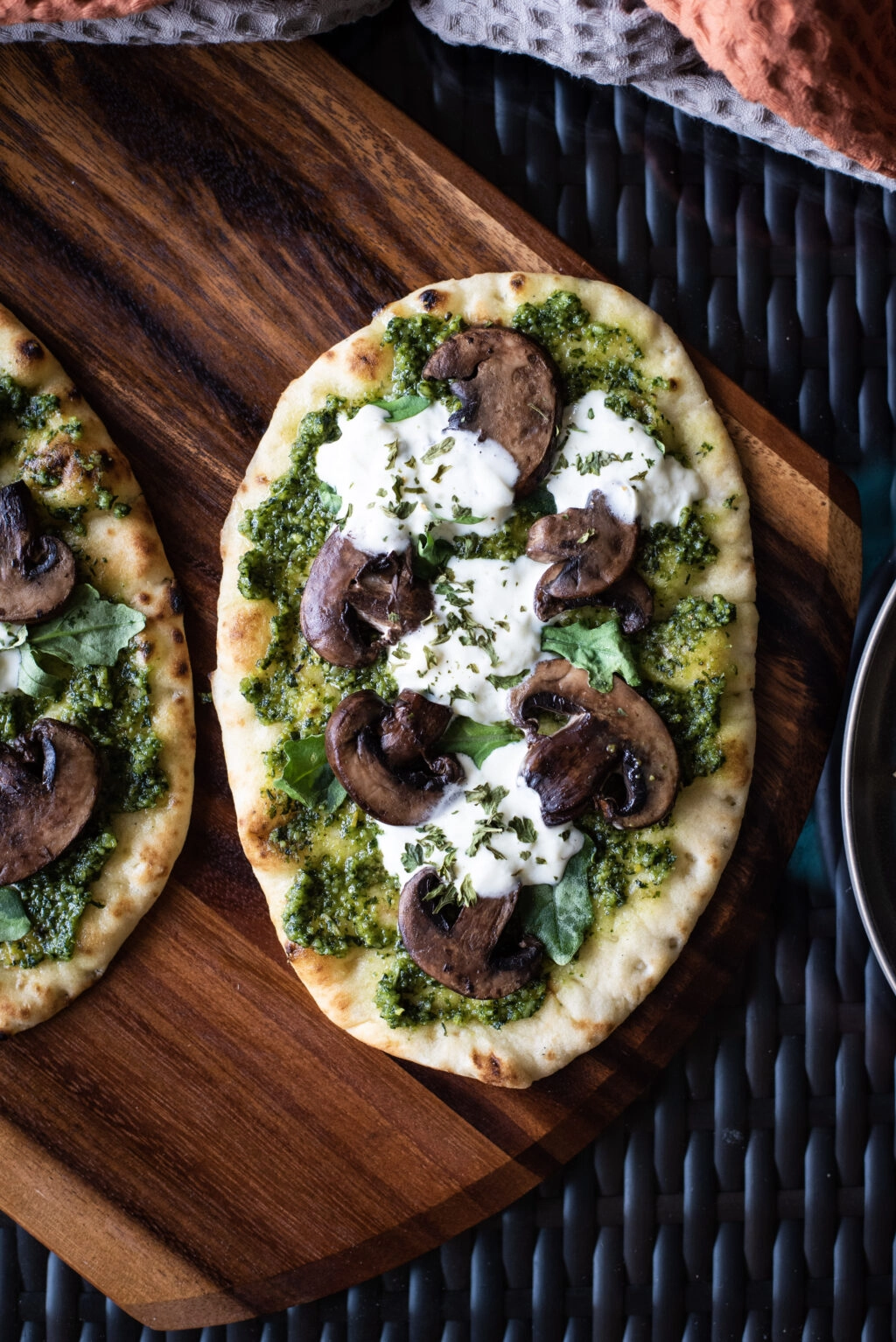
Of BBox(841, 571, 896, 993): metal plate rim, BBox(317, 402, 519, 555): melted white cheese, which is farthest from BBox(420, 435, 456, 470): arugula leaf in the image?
BBox(841, 571, 896, 993): metal plate rim

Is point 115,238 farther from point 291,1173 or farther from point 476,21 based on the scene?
point 291,1173

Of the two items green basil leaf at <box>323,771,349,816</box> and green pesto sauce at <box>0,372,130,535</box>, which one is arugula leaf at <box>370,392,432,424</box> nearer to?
green pesto sauce at <box>0,372,130,535</box>

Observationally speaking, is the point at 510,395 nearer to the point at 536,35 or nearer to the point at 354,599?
the point at 354,599

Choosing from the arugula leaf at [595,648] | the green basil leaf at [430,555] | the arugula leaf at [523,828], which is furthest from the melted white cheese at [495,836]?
the green basil leaf at [430,555]

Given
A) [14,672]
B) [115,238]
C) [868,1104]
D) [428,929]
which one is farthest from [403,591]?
[868,1104]

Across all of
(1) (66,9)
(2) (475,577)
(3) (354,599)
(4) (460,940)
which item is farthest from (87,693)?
(1) (66,9)
